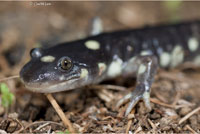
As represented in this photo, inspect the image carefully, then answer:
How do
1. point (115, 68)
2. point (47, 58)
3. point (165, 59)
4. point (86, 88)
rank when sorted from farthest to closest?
1. point (165, 59)
2. point (115, 68)
3. point (86, 88)
4. point (47, 58)

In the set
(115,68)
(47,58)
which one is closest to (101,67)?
(115,68)

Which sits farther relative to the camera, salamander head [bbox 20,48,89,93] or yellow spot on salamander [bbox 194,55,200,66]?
yellow spot on salamander [bbox 194,55,200,66]

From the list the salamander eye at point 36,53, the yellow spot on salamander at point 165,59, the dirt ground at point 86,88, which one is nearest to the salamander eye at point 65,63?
the salamander eye at point 36,53

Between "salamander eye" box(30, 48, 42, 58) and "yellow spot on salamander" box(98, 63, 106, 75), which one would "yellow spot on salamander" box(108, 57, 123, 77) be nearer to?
"yellow spot on salamander" box(98, 63, 106, 75)

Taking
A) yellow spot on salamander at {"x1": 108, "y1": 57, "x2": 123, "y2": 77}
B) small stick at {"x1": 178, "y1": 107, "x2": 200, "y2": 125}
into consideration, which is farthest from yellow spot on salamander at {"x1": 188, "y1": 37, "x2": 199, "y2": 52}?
small stick at {"x1": 178, "y1": 107, "x2": 200, "y2": 125}

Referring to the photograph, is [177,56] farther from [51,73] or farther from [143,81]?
[51,73]
